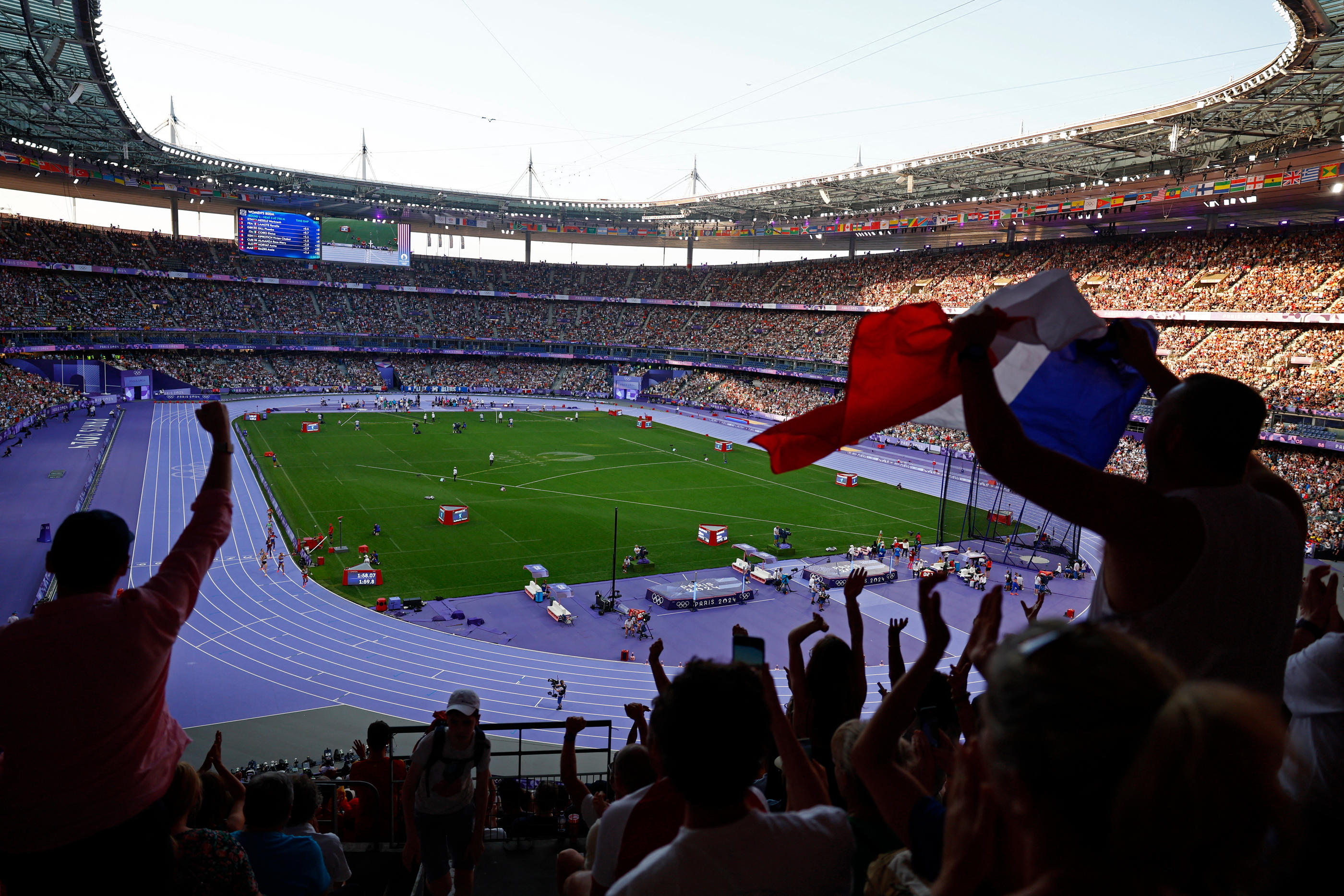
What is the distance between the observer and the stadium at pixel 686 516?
2291mm

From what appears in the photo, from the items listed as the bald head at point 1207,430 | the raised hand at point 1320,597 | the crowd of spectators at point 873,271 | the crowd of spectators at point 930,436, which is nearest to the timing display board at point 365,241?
the crowd of spectators at point 873,271

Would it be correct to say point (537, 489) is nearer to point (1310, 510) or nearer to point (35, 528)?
point (35, 528)

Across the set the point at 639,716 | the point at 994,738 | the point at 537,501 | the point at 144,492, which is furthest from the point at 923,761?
the point at 144,492

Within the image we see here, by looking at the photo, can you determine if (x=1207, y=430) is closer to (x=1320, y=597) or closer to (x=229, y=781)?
(x=1320, y=597)

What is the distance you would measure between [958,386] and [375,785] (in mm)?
6246

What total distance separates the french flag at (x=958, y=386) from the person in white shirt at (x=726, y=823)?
206cm

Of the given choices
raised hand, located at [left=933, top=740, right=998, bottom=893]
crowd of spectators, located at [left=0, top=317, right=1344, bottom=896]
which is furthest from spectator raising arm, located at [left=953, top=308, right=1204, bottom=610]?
raised hand, located at [left=933, top=740, right=998, bottom=893]

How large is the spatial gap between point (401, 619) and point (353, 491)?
49.9ft

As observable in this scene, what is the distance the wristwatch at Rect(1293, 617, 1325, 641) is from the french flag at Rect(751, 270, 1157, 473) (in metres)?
1.56

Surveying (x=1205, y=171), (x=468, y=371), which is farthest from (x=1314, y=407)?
(x=468, y=371)

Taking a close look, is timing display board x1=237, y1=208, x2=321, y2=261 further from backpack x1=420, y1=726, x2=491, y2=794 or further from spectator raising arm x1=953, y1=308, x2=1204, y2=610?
spectator raising arm x1=953, y1=308, x2=1204, y2=610

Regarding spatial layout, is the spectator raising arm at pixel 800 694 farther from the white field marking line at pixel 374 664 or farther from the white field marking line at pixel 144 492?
the white field marking line at pixel 144 492

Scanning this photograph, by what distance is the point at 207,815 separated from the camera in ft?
16.1

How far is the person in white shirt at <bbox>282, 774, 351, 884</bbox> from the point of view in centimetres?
422
